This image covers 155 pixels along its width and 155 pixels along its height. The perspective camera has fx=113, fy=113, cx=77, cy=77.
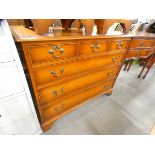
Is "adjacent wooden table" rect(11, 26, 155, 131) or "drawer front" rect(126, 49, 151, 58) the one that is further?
"drawer front" rect(126, 49, 151, 58)

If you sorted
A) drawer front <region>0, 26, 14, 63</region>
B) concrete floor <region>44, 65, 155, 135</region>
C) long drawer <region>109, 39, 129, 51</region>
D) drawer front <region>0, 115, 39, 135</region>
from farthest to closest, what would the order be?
concrete floor <region>44, 65, 155, 135</region> → long drawer <region>109, 39, 129, 51</region> → drawer front <region>0, 115, 39, 135</region> → drawer front <region>0, 26, 14, 63</region>

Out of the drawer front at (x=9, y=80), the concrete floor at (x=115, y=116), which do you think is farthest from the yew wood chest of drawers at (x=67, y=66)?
the concrete floor at (x=115, y=116)

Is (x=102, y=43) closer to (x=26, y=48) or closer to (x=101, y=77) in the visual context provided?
(x=101, y=77)

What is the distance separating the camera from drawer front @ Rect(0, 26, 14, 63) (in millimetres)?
647

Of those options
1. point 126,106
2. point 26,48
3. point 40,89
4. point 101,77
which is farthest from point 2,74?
point 126,106

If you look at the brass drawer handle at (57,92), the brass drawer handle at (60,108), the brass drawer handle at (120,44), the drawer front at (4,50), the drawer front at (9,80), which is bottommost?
the brass drawer handle at (60,108)

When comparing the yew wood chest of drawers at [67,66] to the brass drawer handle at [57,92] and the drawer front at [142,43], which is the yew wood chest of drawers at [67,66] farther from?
the drawer front at [142,43]

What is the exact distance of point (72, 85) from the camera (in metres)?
1.31

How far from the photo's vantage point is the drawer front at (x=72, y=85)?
44.6 inches

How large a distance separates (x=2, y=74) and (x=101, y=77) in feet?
3.93

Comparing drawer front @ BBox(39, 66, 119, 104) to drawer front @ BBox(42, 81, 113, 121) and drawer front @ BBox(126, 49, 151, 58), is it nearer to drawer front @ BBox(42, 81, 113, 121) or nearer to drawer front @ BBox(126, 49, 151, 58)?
drawer front @ BBox(42, 81, 113, 121)

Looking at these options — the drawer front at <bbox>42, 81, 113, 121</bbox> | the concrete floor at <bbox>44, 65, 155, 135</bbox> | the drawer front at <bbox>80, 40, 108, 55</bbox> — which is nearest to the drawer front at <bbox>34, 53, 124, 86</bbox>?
the drawer front at <bbox>80, 40, 108, 55</bbox>

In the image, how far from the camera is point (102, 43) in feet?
3.93

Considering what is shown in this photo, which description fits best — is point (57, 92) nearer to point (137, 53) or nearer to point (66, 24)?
point (66, 24)
